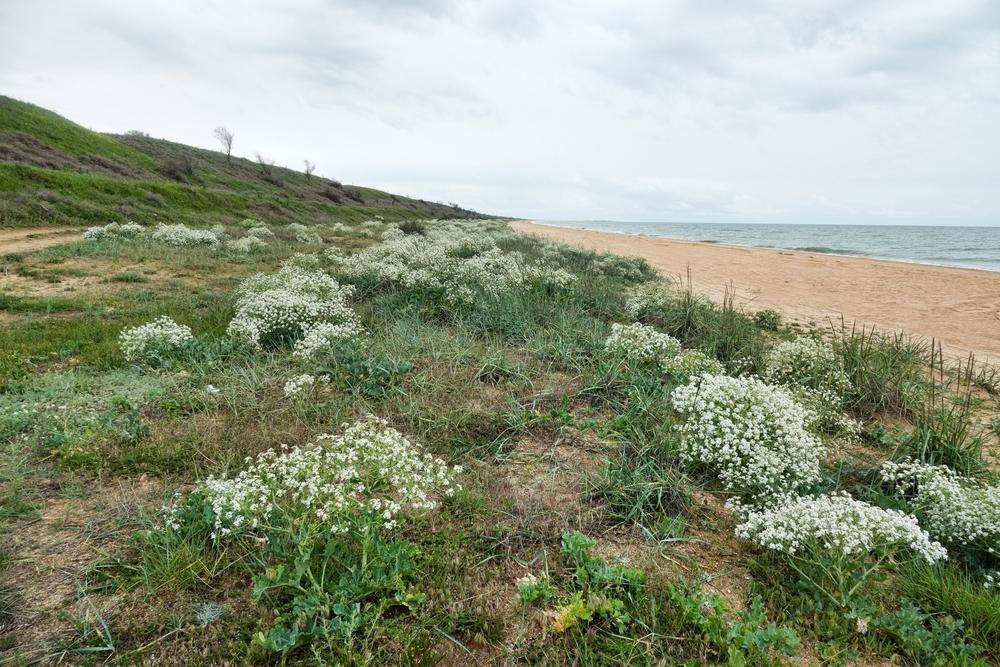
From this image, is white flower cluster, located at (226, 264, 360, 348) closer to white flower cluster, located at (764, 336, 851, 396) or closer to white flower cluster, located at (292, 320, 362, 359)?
white flower cluster, located at (292, 320, 362, 359)

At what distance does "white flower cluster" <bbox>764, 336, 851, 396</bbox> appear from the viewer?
258 inches

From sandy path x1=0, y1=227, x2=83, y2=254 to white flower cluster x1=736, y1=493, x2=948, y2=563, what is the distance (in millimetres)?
19858

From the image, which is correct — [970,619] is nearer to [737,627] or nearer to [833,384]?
[737,627]

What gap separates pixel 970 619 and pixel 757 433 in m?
1.75

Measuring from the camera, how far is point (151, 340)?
693 centimetres

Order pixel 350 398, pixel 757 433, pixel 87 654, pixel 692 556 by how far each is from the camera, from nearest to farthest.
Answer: pixel 87 654 → pixel 692 556 → pixel 757 433 → pixel 350 398

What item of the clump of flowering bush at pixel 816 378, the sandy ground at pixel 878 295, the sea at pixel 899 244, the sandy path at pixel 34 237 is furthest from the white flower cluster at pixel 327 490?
the sea at pixel 899 244

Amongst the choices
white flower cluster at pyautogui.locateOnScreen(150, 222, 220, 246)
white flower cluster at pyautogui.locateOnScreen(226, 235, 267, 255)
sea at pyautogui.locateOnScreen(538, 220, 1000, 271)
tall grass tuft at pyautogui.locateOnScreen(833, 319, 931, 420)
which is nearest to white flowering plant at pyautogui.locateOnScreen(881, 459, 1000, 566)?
tall grass tuft at pyautogui.locateOnScreen(833, 319, 931, 420)

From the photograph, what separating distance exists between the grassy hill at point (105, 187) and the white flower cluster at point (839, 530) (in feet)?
89.2

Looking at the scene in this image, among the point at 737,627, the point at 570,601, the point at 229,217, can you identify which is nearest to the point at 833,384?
the point at 737,627

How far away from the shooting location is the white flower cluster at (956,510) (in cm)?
367

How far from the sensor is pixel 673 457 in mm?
4758

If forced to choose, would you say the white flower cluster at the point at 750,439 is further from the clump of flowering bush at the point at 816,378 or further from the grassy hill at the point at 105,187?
the grassy hill at the point at 105,187

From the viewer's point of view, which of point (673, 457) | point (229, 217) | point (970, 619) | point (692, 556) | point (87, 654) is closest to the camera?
point (87, 654)
